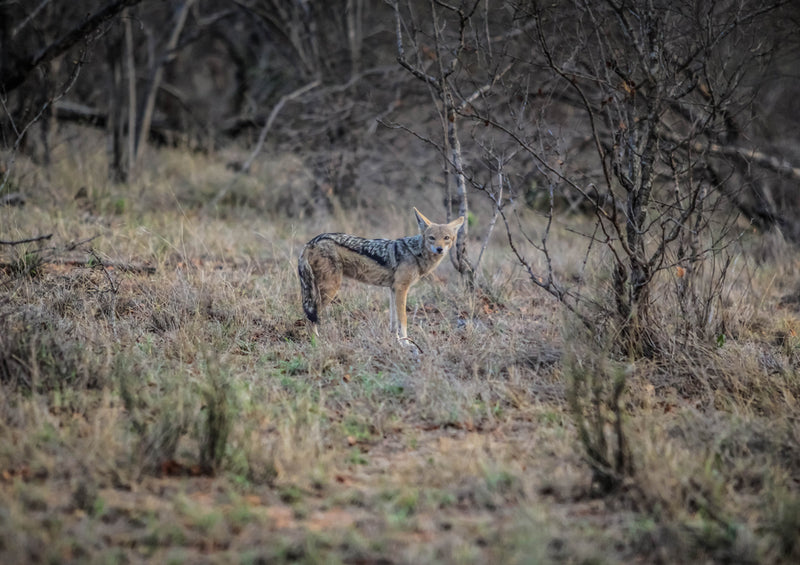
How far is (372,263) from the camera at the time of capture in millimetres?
7234

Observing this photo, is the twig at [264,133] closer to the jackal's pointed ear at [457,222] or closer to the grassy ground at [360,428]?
the grassy ground at [360,428]

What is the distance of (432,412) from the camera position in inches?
205

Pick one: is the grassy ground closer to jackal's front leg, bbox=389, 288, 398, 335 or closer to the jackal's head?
jackal's front leg, bbox=389, 288, 398, 335

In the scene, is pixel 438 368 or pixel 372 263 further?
pixel 372 263

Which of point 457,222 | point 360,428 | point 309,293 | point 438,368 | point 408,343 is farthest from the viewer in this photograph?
point 457,222

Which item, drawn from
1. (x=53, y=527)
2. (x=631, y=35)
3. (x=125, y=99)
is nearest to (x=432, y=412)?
(x=53, y=527)

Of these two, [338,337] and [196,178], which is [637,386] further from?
[196,178]

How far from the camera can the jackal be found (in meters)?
7.02

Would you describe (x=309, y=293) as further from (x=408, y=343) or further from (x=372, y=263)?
(x=408, y=343)

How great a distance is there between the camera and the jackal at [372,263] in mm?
7023

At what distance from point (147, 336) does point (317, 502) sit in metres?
3.11

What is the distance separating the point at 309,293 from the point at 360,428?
2.27 m

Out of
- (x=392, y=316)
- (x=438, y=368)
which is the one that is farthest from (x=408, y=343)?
(x=392, y=316)

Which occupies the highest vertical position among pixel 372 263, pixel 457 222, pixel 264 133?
pixel 264 133
